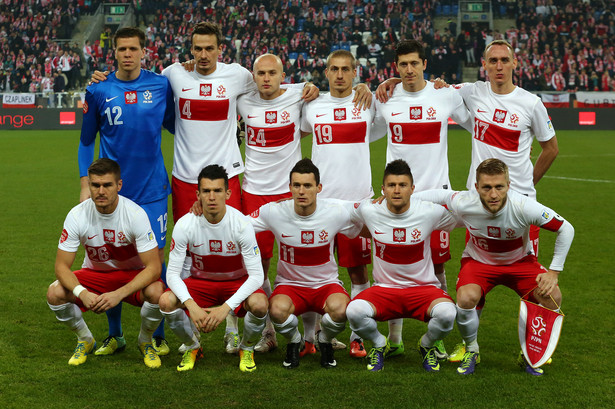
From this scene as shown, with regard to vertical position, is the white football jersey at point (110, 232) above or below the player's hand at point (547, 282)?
above

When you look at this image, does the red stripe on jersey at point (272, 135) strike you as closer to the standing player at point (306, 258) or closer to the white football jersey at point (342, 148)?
the white football jersey at point (342, 148)

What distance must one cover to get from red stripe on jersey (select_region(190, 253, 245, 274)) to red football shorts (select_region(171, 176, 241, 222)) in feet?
2.32

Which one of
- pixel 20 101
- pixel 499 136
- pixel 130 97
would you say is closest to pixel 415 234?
pixel 499 136

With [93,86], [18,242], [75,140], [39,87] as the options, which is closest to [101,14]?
[39,87]

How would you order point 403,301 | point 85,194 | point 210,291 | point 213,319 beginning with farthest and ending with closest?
point 85,194, point 210,291, point 403,301, point 213,319

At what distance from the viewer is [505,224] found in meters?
5.19

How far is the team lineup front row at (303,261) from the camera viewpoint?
16.6 ft

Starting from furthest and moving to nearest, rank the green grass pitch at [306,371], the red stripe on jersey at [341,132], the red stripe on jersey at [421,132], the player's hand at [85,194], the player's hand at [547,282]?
1. the red stripe on jersey at [341,132]
2. the red stripe on jersey at [421,132]
3. the player's hand at [85,194]
4. the player's hand at [547,282]
5. the green grass pitch at [306,371]

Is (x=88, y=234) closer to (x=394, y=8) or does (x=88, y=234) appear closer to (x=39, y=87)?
(x=39, y=87)

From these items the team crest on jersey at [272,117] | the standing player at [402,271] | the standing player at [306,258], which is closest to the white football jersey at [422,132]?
the standing player at [402,271]

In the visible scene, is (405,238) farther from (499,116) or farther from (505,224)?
(499,116)

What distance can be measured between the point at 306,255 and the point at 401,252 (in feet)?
2.25

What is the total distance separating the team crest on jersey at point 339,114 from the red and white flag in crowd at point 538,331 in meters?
1.95

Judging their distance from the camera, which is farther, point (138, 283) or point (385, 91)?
point (385, 91)
